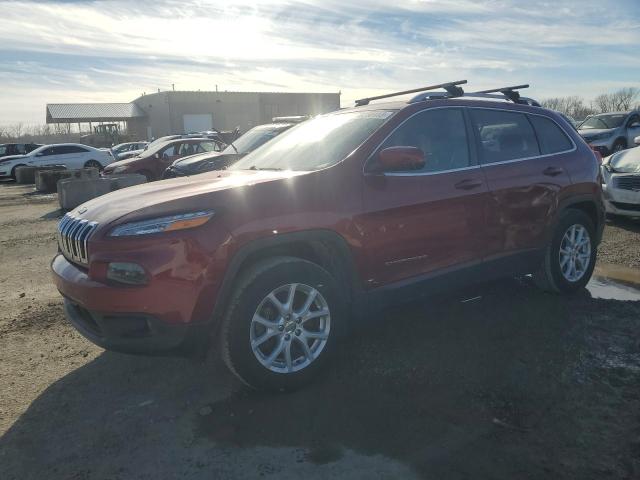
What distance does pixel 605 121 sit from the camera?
1770cm

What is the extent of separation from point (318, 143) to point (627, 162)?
675cm

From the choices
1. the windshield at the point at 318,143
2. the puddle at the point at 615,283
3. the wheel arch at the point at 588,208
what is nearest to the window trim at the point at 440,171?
the windshield at the point at 318,143

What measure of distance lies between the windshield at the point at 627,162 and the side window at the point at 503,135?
4525 mm

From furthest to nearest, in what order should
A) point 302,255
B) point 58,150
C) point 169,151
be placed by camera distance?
1. point 58,150
2. point 169,151
3. point 302,255

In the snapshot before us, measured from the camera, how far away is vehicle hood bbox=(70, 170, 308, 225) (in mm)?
3098

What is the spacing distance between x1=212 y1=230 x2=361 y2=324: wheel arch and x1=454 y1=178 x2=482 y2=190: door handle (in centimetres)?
113

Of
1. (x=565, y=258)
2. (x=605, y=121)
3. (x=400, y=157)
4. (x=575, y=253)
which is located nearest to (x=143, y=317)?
(x=400, y=157)

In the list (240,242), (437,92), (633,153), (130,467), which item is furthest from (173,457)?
(633,153)

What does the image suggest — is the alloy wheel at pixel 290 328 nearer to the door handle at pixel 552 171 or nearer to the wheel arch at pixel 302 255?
the wheel arch at pixel 302 255

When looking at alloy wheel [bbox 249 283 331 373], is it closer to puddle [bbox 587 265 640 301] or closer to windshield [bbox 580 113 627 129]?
puddle [bbox 587 265 640 301]

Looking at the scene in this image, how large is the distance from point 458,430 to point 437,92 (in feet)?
8.92

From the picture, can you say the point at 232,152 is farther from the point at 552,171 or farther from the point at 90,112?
the point at 90,112

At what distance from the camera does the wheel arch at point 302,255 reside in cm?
309

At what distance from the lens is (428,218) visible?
3.82 m
